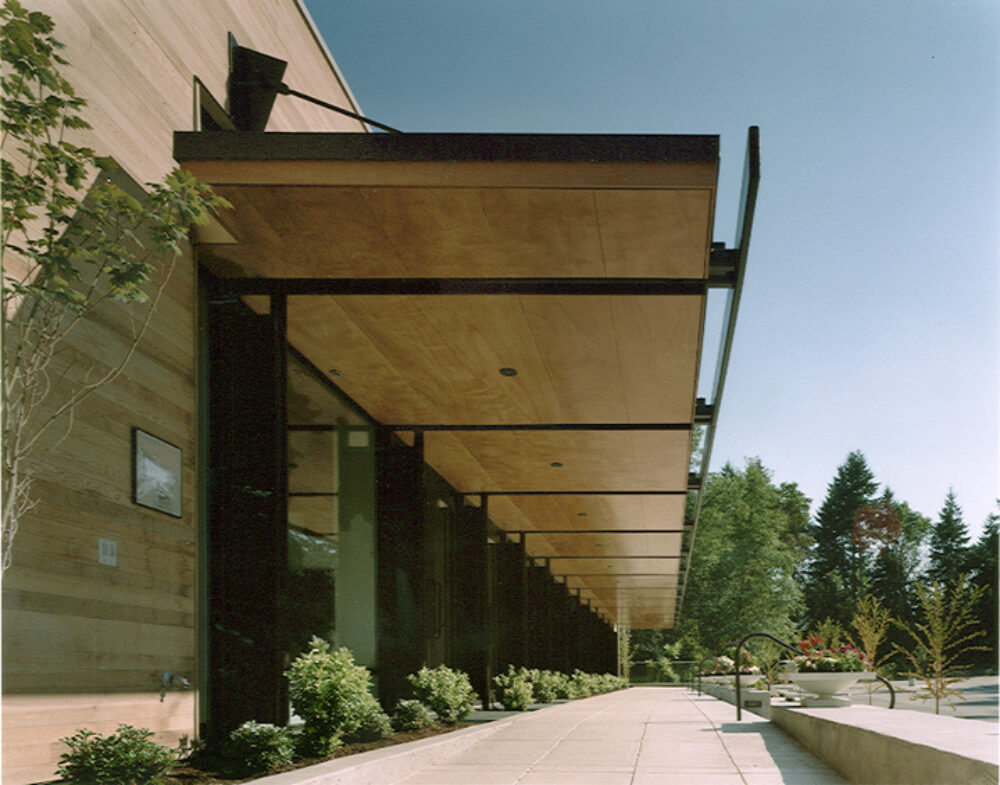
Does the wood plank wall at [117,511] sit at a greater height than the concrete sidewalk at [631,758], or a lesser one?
greater

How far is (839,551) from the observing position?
109 meters

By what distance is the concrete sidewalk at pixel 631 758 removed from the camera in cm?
815

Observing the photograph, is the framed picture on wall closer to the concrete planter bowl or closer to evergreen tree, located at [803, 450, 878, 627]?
the concrete planter bowl

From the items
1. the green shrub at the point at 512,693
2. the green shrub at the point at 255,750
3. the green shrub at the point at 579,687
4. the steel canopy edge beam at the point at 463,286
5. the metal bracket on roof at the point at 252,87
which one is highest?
the metal bracket on roof at the point at 252,87

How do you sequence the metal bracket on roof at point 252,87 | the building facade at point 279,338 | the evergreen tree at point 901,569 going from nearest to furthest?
1. the building facade at point 279,338
2. the metal bracket on roof at point 252,87
3. the evergreen tree at point 901,569

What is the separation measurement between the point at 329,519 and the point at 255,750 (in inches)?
224

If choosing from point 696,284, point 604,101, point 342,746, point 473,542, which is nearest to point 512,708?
point 473,542

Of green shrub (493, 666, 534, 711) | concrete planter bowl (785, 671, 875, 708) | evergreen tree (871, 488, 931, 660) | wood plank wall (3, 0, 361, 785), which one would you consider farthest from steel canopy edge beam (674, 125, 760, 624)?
evergreen tree (871, 488, 931, 660)

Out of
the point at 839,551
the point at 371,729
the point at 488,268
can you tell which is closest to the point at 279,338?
the point at 488,268

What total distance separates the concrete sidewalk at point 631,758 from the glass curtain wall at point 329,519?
7.40ft

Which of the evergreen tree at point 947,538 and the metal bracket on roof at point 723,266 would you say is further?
the evergreen tree at point 947,538

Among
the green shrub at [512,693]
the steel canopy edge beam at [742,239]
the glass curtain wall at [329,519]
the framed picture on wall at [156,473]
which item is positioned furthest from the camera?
the green shrub at [512,693]

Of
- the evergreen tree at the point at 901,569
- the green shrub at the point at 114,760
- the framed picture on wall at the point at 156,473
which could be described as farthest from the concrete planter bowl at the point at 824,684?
the evergreen tree at the point at 901,569

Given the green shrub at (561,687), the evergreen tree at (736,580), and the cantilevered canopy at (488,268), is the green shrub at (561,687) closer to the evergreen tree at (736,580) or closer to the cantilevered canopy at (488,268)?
the cantilevered canopy at (488,268)
